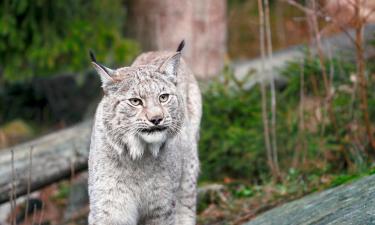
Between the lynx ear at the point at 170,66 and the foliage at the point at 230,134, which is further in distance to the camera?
the foliage at the point at 230,134

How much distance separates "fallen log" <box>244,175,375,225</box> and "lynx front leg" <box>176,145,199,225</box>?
2.31 ft

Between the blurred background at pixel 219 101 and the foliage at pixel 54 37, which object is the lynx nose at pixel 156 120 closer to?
the blurred background at pixel 219 101

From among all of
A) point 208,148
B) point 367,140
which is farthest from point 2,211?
point 367,140

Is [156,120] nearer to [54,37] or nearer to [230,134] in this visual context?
[230,134]

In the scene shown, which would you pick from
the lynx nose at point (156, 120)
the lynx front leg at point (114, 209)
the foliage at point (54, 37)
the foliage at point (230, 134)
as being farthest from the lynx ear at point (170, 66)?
the foliage at point (54, 37)

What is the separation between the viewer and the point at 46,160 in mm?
8227

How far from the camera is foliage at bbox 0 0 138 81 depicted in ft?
31.1

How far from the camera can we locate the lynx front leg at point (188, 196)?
22.2 feet

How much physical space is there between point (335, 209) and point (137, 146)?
1.36 meters

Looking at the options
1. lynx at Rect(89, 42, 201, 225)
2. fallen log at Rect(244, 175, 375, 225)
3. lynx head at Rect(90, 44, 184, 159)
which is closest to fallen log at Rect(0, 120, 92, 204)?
lynx at Rect(89, 42, 201, 225)

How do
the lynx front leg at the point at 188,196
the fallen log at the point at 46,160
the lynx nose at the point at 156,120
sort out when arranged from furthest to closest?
the fallen log at the point at 46,160
the lynx front leg at the point at 188,196
the lynx nose at the point at 156,120

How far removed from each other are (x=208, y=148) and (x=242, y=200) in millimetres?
1313

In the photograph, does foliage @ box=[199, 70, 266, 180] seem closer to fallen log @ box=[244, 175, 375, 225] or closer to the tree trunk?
the tree trunk

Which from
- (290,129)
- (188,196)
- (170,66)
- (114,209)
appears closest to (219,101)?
(290,129)
